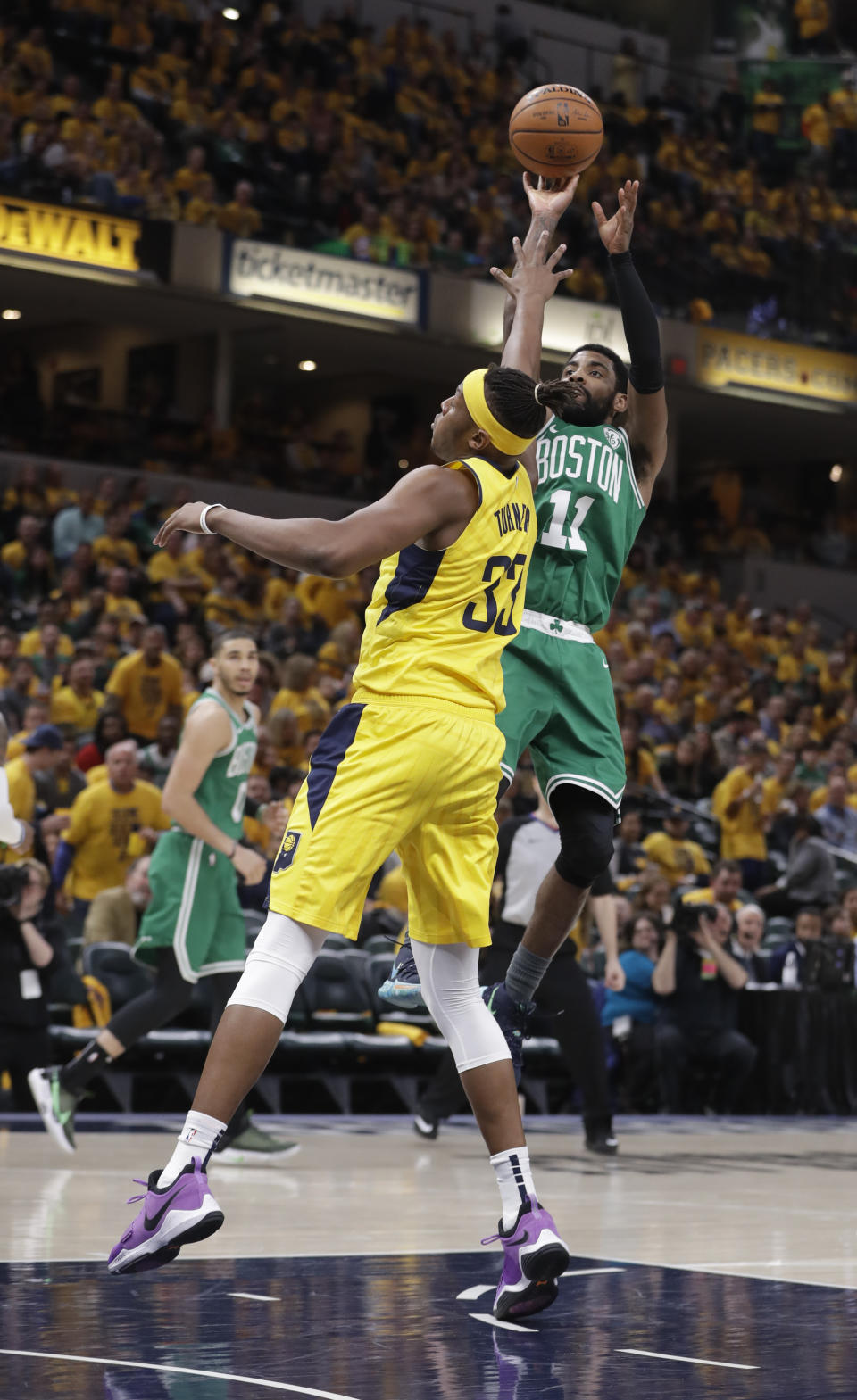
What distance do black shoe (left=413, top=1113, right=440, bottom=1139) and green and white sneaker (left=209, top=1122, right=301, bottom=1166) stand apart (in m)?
0.86

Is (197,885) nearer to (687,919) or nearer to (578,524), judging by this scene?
(578,524)

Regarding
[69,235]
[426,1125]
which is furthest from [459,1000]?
[69,235]

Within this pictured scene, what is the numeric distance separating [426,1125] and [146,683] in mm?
5471

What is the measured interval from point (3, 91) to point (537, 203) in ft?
48.3

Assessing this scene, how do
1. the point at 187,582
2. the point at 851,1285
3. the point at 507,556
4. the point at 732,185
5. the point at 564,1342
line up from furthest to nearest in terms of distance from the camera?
the point at 732,185
the point at 187,582
the point at 851,1285
the point at 507,556
the point at 564,1342

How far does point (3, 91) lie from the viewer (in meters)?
18.4

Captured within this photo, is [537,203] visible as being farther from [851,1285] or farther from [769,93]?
[769,93]

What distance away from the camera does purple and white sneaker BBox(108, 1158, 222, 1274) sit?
12.3 ft

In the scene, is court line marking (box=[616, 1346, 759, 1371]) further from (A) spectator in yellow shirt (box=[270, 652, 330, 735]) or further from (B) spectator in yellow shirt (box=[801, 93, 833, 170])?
(B) spectator in yellow shirt (box=[801, 93, 833, 170])

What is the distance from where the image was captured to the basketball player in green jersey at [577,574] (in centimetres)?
500

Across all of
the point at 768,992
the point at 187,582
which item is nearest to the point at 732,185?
the point at 187,582

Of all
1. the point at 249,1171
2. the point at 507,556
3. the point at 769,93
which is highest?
the point at 769,93

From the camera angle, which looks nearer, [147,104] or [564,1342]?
[564,1342]

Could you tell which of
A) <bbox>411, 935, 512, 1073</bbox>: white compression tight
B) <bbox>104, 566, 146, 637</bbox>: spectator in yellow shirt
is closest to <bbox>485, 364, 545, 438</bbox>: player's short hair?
<bbox>411, 935, 512, 1073</bbox>: white compression tight
